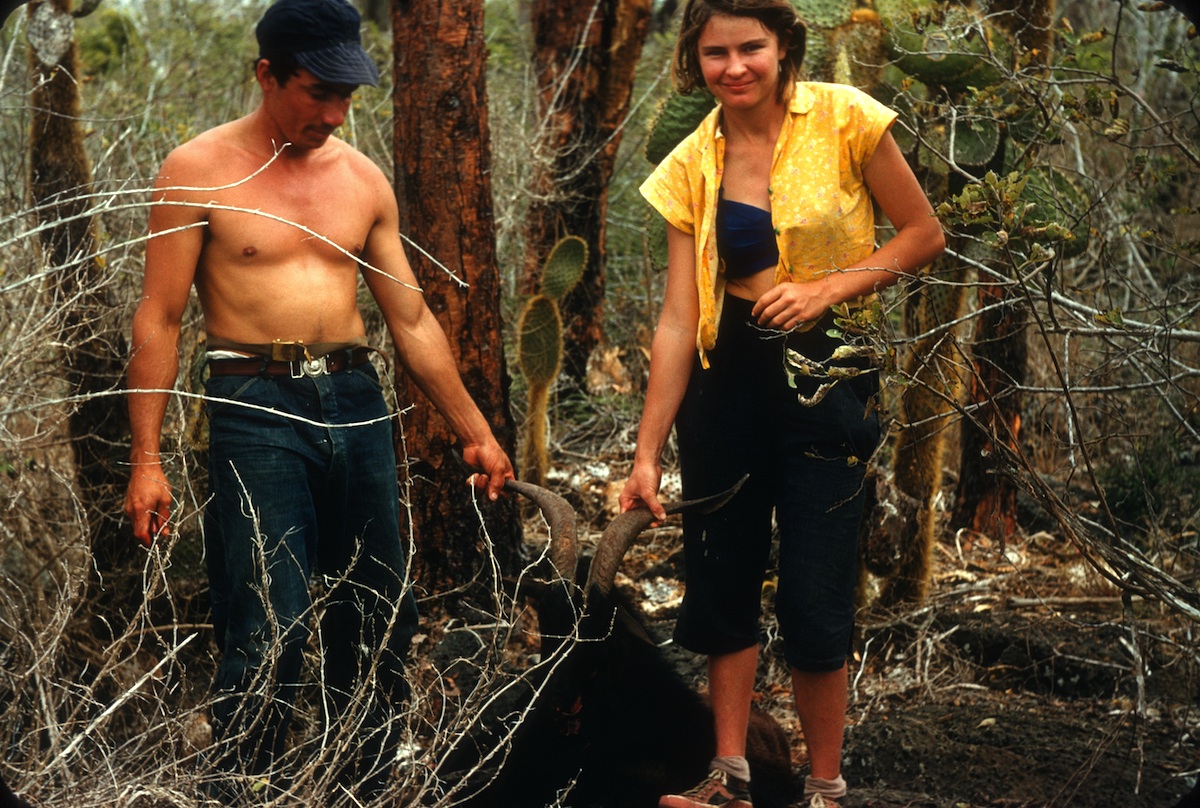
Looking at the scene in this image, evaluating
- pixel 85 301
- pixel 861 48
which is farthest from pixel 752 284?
pixel 85 301

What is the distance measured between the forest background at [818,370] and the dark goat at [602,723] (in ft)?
1.14

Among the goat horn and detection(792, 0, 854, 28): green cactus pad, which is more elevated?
detection(792, 0, 854, 28): green cactus pad

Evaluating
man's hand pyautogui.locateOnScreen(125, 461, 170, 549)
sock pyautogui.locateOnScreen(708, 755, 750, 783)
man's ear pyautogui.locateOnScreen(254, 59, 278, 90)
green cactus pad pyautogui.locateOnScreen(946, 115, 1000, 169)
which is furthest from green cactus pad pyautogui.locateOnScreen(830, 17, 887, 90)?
man's hand pyautogui.locateOnScreen(125, 461, 170, 549)

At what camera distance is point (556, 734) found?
159 inches

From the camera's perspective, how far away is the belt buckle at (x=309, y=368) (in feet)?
12.1

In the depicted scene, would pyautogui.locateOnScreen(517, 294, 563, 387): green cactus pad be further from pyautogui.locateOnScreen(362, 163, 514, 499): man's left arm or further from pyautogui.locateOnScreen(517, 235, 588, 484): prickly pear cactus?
pyautogui.locateOnScreen(362, 163, 514, 499): man's left arm

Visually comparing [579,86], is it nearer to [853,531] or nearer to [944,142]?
[944,142]

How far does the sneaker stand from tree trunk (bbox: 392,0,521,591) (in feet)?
6.89

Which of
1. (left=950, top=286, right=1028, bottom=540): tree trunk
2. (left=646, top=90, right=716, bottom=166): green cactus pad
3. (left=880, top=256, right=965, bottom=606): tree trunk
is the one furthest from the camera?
(left=950, top=286, right=1028, bottom=540): tree trunk

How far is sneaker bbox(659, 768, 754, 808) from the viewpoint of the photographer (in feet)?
12.5

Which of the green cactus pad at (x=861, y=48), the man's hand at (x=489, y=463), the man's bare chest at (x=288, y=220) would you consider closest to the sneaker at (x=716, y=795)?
the man's hand at (x=489, y=463)

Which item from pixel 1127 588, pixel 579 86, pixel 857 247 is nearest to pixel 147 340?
pixel 857 247

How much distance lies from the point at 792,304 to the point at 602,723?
1.57 metres

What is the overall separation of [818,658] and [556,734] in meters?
0.93
